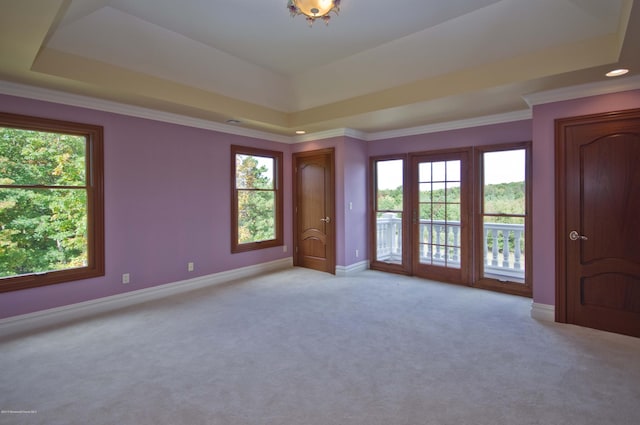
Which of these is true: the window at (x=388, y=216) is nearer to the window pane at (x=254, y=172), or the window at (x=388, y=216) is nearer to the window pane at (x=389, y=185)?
the window pane at (x=389, y=185)

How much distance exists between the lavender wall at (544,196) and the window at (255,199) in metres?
4.04

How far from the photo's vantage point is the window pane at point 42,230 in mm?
3385

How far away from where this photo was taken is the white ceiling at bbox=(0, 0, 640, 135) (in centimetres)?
283

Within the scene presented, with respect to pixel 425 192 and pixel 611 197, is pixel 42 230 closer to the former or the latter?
pixel 425 192

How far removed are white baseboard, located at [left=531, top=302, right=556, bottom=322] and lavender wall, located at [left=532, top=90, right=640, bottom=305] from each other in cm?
5

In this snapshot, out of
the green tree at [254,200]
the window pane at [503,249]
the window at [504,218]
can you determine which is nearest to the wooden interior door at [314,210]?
the green tree at [254,200]

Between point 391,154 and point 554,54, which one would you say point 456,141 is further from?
point 554,54

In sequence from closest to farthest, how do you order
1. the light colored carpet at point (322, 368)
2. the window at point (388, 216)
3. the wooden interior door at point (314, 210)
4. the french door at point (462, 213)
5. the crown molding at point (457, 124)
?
the light colored carpet at point (322, 368) → the crown molding at point (457, 124) → the french door at point (462, 213) → the window at point (388, 216) → the wooden interior door at point (314, 210)

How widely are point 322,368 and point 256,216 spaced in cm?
365

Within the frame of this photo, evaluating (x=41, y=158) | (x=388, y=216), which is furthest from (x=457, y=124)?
(x=41, y=158)

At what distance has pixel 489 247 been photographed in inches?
204

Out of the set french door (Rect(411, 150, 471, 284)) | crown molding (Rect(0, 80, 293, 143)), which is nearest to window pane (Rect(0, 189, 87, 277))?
crown molding (Rect(0, 80, 293, 143))

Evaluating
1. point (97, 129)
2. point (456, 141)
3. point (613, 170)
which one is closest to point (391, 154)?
point (456, 141)

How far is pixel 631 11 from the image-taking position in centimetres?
211
